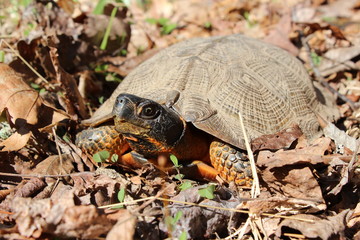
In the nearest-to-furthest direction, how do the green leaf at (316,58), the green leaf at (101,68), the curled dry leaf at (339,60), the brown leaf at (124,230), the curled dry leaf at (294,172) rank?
the brown leaf at (124,230), the curled dry leaf at (294,172), the green leaf at (101,68), the curled dry leaf at (339,60), the green leaf at (316,58)

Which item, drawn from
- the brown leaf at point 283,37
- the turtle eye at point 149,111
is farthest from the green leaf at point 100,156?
the brown leaf at point 283,37

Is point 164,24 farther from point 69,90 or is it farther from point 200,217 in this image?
point 200,217

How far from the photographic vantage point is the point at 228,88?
2.78 metres

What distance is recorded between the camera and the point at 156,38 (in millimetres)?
5340

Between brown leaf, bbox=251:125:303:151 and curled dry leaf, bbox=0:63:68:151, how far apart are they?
58.5 inches

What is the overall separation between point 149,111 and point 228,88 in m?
0.72

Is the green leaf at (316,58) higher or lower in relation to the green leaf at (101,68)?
lower

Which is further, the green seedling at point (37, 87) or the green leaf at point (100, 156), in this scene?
the green seedling at point (37, 87)

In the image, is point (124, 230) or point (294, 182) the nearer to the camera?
point (124, 230)

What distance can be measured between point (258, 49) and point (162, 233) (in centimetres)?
211

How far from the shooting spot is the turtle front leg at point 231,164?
2525 mm

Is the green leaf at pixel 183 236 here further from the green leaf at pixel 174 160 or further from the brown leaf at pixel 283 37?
the brown leaf at pixel 283 37

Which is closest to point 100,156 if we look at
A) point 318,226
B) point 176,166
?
point 176,166

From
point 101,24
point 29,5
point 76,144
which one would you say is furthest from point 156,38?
point 76,144
